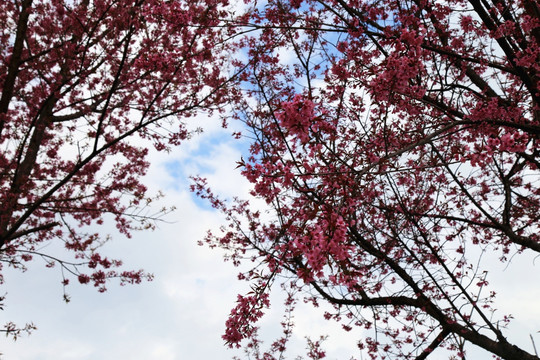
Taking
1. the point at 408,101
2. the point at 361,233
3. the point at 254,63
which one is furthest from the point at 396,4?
the point at 361,233

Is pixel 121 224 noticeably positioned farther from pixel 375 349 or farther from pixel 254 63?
pixel 375 349

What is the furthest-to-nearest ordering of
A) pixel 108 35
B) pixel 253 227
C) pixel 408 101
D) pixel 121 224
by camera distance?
pixel 121 224 → pixel 108 35 → pixel 253 227 → pixel 408 101

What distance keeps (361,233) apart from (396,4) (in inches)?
159

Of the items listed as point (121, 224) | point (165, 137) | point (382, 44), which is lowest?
point (382, 44)

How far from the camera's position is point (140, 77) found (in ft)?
22.8

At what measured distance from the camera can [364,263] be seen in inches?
287

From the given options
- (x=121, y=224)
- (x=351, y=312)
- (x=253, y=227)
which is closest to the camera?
(x=351, y=312)

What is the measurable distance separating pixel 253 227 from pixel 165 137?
2787mm

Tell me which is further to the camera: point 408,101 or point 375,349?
point 375,349

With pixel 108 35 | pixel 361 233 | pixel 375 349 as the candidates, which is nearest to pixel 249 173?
pixel 361 233

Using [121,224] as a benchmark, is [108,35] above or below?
above

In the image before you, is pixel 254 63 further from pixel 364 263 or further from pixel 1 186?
pixel 1 186

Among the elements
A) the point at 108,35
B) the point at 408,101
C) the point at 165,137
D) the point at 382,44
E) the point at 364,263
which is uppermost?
the point at 108,35

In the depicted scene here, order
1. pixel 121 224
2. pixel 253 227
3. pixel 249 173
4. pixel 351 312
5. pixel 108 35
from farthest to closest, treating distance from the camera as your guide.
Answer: pixel 121 224, pixel 108 35, pixel 253 227, pixel 351 312, pixel 249 173
